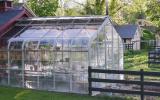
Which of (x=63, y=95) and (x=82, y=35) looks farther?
(x=82, y=35)

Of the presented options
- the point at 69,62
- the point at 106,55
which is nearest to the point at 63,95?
the point at 69,62

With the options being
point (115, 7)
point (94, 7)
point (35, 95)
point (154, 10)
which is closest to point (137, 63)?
point (94, 7)

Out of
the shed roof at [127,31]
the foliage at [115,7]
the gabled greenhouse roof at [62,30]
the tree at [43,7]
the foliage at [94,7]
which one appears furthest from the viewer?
the shed roof at [127,31]

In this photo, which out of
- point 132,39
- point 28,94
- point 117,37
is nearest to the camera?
point 28,94

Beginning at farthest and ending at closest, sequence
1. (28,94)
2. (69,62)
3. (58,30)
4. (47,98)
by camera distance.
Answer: (58,30)
(69,62)
(28,94)
(47,98)

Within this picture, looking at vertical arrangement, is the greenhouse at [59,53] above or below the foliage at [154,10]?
below

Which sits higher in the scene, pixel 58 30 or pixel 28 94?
pixel 58 30

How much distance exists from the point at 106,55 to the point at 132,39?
40994 mm

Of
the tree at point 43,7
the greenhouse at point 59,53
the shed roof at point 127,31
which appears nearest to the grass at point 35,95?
the greenhouse at point 59,53

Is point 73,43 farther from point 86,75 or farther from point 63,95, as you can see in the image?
point 63,95

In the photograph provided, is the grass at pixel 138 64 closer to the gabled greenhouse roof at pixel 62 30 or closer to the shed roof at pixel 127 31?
the gabled greenhouse roof at pixel 62 30

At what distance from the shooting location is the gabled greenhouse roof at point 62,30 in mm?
18688

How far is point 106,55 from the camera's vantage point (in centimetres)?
1998

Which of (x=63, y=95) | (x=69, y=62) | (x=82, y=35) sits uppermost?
(x=82, y=35)
